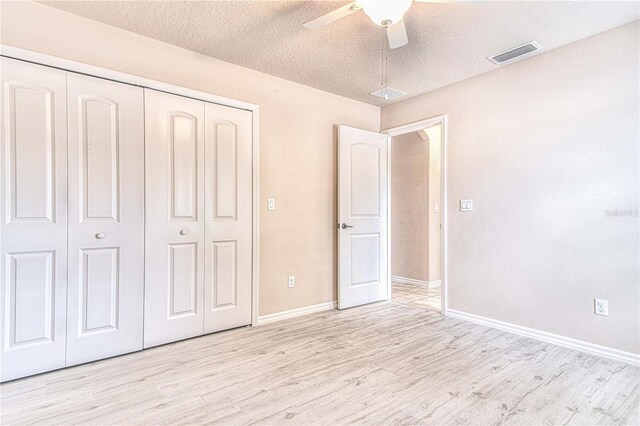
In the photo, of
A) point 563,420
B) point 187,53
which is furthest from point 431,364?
point 187,53

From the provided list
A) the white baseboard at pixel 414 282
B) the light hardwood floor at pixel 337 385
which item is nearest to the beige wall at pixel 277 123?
the light hardwood floor at pixel 337 385

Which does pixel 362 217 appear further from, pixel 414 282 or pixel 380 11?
pixel 380 11

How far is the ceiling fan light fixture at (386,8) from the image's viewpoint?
1677 millimetres

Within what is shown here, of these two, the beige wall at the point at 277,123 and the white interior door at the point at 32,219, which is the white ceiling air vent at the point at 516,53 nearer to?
the beige wall at the point at 277,123

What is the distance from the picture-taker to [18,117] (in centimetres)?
207

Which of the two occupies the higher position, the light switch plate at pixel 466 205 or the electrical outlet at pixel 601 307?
the light switch plate at pixel 466 205

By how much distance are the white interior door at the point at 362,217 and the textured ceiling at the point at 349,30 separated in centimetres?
93

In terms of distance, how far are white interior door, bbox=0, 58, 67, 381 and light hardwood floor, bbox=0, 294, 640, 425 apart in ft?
0.78

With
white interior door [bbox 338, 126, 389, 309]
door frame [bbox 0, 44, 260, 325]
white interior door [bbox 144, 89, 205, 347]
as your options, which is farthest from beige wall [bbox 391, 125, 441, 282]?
white interior door [bbox 144, 89, 205, 347]

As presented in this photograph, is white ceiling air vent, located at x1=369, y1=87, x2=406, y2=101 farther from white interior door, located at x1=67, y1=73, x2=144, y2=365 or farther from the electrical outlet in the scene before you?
the electrical outlet

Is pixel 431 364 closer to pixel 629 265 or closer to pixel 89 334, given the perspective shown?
pixel 629 265

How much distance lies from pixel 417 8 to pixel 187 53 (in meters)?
1.84

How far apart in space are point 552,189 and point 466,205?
2.45 feet

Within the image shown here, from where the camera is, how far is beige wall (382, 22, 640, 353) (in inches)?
94.0
